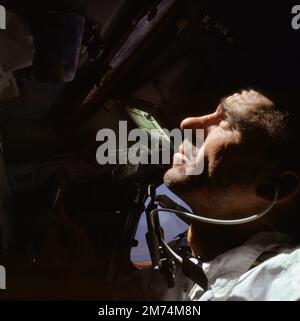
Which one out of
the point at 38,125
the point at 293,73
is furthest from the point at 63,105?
the point at 293,73

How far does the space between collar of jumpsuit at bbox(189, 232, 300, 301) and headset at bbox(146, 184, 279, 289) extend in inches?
3.8

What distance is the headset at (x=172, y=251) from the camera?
1.40 m

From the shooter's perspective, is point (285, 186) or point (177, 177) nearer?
point (285, 186)

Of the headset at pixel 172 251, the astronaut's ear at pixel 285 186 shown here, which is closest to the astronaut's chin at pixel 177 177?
the headset at pixel 172 251

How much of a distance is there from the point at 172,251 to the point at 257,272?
0.40 m

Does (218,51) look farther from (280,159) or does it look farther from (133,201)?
(133,201)

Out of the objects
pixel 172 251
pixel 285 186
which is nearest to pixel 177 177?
pixel 172 251

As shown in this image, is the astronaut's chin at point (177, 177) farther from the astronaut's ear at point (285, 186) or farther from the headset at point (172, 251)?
the astronaut's ear at point (285, 186)

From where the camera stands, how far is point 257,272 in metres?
1.34

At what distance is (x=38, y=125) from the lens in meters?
2.95

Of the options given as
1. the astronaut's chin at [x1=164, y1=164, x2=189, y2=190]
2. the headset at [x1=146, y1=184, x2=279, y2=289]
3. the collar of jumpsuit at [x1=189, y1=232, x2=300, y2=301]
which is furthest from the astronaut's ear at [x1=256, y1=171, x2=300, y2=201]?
the astronaut's chin at [x1=164, y1=164, x2=189, y2=190]

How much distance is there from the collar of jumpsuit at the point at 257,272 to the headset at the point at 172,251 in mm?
97

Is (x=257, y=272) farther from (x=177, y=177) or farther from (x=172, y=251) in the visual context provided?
(x=177, y=177)

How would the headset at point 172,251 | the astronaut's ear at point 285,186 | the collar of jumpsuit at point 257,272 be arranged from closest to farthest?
the collar of jumpsuit at point 257,272 < the headset at point 172,251 < the astronaut's ear at point 285,186
